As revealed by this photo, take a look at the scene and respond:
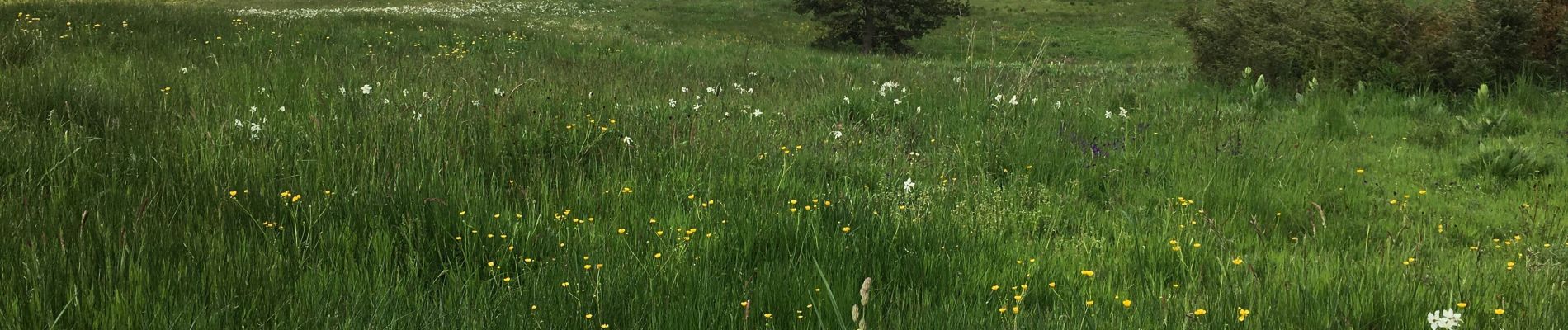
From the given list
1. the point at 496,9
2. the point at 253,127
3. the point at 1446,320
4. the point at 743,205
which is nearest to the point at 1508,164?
the point at 1446,320

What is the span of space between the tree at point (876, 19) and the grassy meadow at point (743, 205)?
1993 centimetres

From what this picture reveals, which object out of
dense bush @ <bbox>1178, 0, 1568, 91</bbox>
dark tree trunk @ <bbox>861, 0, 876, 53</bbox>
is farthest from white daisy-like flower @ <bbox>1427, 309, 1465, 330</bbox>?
dark tree trunk @ <bbox>861, 0, 876, 53</bbox>

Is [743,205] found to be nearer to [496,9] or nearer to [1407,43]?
[1407,43]

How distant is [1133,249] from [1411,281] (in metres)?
0.85

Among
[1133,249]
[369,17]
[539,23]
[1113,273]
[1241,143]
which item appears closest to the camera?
[1113,273]

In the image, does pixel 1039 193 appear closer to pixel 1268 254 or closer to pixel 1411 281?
pixel 1268 254

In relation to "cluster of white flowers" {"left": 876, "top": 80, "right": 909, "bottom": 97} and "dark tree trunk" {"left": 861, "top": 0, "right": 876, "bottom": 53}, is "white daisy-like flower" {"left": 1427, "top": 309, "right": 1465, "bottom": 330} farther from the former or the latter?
"dark tree trunk" {"left": 861, "top": 0, "right": 876, "bottom": 53}

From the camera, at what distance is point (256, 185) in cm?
315

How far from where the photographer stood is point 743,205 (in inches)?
133

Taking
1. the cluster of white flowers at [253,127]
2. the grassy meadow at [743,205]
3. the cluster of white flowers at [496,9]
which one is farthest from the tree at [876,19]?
the cluster of white flowers at [253,127]

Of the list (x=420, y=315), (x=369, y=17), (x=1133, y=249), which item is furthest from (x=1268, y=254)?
(x=369, y=17)

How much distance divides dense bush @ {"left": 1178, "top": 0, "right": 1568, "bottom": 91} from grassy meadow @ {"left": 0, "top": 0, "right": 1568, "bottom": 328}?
0.31 meters

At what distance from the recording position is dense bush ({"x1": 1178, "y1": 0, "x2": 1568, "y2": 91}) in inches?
282

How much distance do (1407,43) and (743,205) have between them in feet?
23.2
